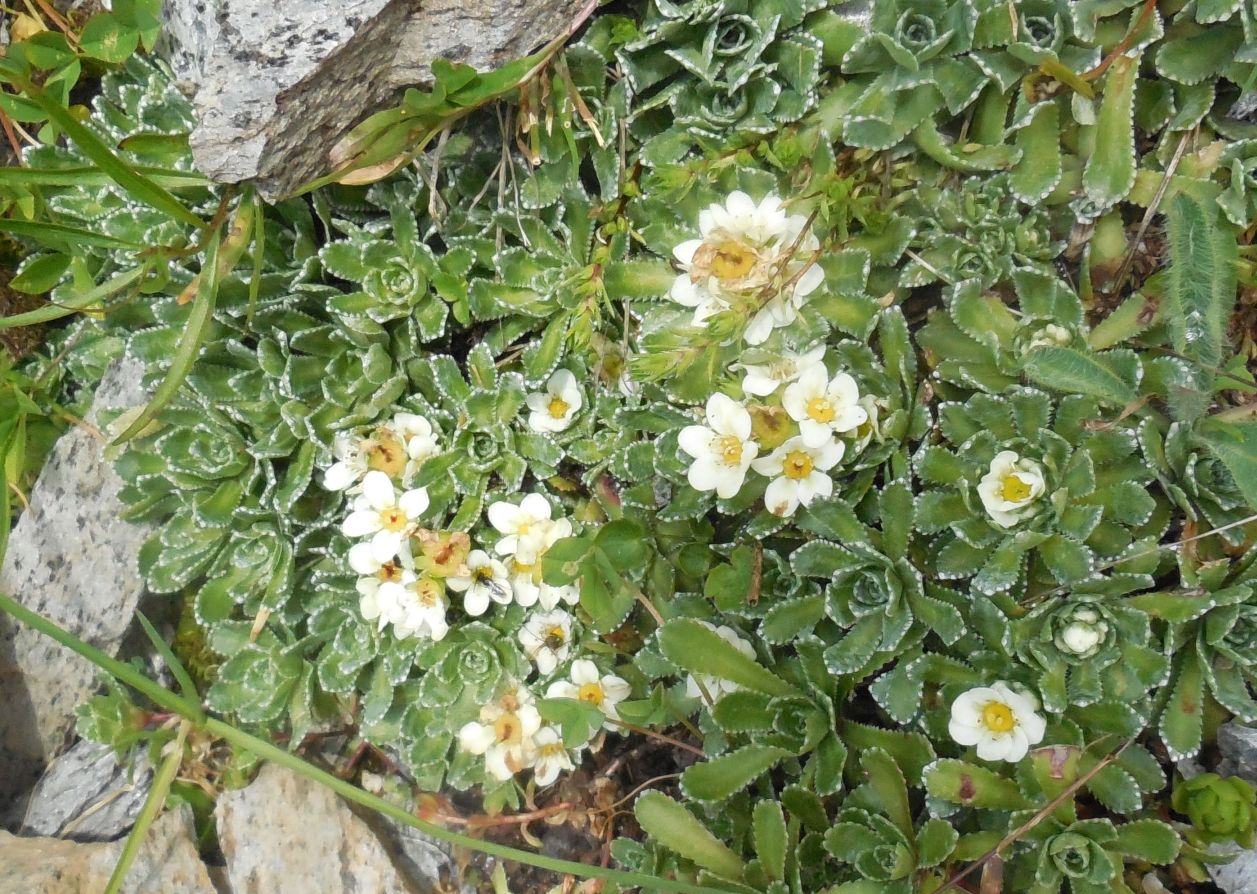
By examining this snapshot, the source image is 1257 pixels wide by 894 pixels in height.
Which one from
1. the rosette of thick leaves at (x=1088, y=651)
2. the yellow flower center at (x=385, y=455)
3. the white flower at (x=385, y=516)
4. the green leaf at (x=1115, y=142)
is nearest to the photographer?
the rosette of thick leaves at (x=1088, y=651)

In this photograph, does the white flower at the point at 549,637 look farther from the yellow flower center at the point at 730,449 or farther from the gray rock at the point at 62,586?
the gray rock at the point at 62,586

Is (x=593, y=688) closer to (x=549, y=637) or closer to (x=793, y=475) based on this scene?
(x=549, y=637)

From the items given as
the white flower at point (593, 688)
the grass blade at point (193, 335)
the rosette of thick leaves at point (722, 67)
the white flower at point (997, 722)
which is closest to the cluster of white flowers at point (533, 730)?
the white flower at point (593, 688)

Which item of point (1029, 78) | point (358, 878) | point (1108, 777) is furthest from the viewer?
point (358, 878)

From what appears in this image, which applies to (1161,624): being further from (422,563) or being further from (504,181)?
(504,181)

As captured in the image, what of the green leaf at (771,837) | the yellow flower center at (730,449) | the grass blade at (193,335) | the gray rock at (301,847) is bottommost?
the gray rock at (301,847)

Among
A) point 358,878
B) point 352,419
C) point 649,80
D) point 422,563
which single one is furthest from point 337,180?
point 358,878
